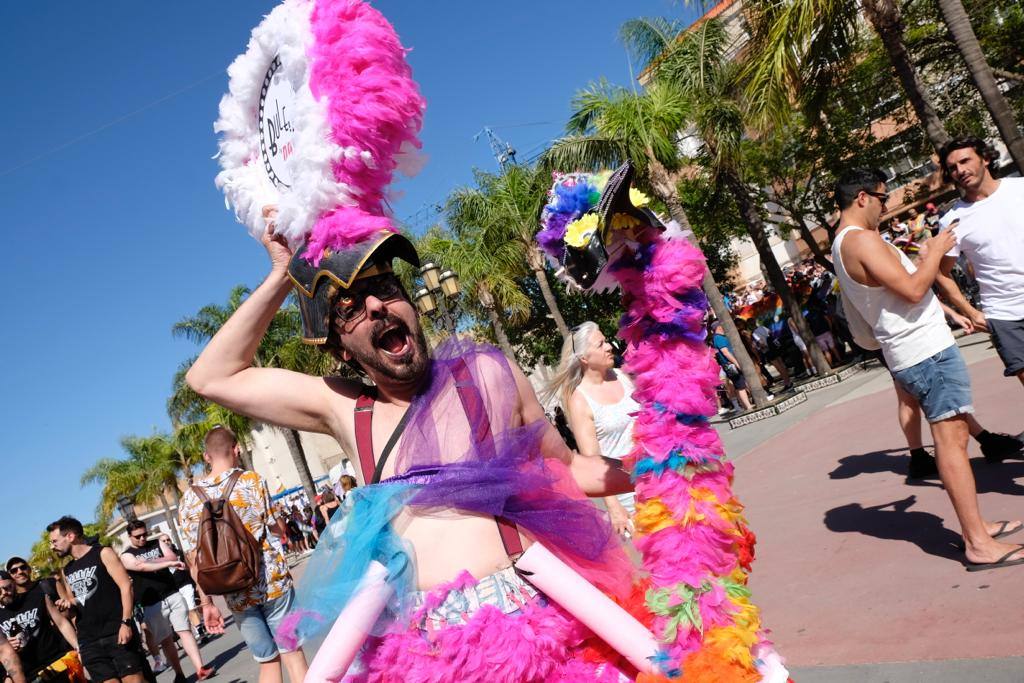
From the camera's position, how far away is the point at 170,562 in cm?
834

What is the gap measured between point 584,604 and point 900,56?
8748 millimetres

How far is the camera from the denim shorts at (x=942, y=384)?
3619mm

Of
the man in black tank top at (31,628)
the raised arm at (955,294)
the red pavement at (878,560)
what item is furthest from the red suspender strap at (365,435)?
the man in black tank top at (31,628)

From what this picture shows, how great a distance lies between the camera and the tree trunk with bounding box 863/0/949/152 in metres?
8.19

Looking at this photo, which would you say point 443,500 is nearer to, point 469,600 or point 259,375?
point 469,600

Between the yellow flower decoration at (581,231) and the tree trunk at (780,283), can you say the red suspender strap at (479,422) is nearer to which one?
the yellow flower decoration at (581,231)

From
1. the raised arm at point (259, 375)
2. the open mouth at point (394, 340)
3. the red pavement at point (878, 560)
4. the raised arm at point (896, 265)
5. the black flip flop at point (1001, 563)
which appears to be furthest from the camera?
the raised arm at point (896, 265)

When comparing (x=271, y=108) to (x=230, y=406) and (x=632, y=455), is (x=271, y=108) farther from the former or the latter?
(x=632, y=455)

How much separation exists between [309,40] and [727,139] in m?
12.1

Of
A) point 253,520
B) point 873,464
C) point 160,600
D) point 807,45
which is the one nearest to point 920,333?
point 873,464

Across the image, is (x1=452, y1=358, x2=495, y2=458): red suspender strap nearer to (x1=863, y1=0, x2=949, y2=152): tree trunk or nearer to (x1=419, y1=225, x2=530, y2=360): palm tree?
(x1=863, y1=0, x2=949, y2=152): tree trunk

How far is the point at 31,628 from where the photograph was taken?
6.70 metres

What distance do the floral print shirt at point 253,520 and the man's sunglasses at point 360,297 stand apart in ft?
12.1

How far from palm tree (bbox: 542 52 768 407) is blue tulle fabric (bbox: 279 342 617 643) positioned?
10.0m
